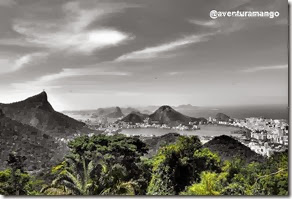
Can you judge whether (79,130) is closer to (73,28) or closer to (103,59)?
(103,59)

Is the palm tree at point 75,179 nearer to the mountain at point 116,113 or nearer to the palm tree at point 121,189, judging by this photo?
the palm tree at point 121,189

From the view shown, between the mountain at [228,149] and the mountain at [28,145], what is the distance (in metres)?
2.80

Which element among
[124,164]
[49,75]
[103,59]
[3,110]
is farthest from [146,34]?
[3,110]

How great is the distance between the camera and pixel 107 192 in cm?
650

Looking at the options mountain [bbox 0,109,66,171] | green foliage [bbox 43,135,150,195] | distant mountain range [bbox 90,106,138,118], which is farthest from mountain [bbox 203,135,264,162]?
mountain [bbox 0,109,66,171]

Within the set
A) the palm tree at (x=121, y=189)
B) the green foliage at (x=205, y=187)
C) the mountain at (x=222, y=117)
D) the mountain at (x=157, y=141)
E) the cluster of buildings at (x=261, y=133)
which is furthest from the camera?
the mountain at (x=157, y=141)

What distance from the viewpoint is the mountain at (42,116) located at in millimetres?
7004

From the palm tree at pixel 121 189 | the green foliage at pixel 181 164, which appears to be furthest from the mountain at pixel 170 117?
the palm tree at pixel 121 189

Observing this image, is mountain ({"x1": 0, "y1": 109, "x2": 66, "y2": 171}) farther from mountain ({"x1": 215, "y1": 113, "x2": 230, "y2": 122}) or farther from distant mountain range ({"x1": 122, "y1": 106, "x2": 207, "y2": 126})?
mountain ({"x1": 215, "y1": 113, "x2": 230, "y2": 122})

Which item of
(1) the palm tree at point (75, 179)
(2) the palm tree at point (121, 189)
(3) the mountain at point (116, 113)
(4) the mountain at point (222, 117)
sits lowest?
(2) the palm tree at point (121, 189)

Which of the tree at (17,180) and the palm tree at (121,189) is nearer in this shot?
the palm tree at (121,189)

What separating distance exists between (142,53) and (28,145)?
9.10 ft

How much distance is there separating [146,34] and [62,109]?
6.91 feet

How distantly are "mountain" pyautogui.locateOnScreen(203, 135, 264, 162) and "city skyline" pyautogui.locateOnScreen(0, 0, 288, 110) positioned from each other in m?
0.68
